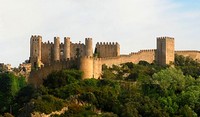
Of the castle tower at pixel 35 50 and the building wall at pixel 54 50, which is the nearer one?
the building wall at pixel 54 50

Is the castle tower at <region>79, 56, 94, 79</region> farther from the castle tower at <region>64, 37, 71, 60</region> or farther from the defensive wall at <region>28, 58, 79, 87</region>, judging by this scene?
the castle tower at <region>64, 37, 71, 60</region>

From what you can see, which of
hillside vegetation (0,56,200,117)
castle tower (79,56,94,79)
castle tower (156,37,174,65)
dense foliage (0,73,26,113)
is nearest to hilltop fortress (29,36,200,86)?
castle tower (156,37,174,65)

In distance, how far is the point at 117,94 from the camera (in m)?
59.2

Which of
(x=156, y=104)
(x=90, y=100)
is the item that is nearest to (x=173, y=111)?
(x=156, y=104)

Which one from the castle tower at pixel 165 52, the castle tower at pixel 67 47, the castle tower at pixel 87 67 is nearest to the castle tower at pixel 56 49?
the castle tower at pixel 67 47

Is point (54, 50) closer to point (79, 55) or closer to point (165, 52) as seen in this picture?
point (79, 55)

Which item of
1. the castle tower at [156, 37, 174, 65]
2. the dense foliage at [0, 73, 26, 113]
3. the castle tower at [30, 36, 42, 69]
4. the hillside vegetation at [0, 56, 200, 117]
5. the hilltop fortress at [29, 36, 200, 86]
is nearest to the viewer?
the hillside vegetation at [0, 56, 200, 117]

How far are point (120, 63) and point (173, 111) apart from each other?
14.7m

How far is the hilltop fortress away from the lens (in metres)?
67.5

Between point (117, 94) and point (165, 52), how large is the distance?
1763 cm

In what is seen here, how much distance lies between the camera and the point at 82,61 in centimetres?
6450

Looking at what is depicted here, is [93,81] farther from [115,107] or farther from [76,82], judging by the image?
[115,107]

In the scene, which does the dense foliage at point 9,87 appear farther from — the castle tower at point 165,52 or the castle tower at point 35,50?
the castle tower at point 165,52

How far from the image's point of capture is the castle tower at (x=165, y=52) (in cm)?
7569
